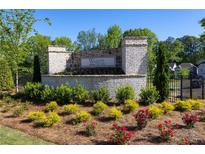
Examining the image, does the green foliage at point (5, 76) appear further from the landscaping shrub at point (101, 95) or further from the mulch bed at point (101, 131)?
the landscaping shrub at point (101, 95)

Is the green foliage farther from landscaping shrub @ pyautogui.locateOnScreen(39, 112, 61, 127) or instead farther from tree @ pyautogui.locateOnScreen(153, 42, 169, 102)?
tree @ pyautogui.locateOnScreen(153, 42, 169, 102)

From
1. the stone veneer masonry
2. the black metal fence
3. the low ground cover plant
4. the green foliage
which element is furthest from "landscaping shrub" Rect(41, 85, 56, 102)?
the green foliage

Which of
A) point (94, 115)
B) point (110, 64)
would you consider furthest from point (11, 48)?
point (94, 115)

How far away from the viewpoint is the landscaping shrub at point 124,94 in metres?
12.1

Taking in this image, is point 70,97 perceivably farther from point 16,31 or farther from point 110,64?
point 16,31

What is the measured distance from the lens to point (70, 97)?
12.4 m

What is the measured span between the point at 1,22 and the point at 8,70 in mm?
3654

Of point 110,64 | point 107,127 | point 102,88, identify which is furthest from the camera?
point 110,64

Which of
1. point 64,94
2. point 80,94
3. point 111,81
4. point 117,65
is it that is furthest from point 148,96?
point 117,65

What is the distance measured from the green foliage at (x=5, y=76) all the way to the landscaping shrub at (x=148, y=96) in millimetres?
10247

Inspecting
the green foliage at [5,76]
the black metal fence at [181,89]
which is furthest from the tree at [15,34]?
the black metal fence at [181,89]
